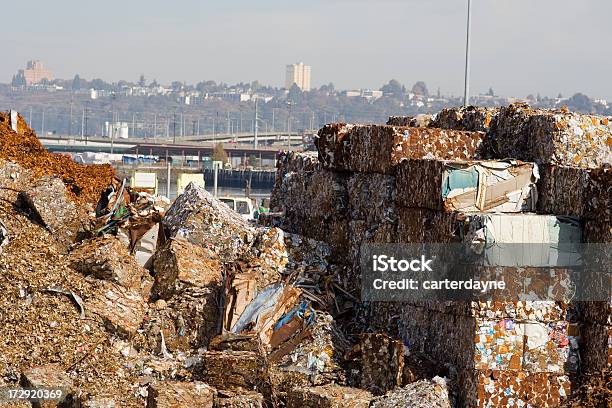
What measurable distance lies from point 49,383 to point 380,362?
2522 mm

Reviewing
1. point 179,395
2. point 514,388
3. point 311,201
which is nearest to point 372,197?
point 311,201

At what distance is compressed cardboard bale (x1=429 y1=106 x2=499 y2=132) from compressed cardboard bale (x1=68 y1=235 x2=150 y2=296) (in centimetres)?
320

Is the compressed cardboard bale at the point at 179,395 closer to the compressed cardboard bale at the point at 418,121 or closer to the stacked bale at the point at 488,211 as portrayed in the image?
the stacked bale at the point at 488,211

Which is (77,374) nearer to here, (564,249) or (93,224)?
(93,224)

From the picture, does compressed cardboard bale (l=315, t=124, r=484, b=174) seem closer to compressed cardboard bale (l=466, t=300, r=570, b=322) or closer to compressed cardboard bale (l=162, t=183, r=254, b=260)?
compressed cardboard bale (l=162, t=183, r=254, b=260)

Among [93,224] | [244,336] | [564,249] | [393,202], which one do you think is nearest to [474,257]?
[564,249]

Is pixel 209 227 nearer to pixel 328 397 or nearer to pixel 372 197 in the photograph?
pixel 372 197

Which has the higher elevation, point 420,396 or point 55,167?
point 55,167

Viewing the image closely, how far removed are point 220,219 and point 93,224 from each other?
4.16 feet

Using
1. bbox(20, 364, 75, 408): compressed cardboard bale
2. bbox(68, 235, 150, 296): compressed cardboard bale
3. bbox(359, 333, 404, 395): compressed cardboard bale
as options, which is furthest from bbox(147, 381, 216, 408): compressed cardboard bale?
bbox(68, 235, 150, 296): compressed cardboard bale

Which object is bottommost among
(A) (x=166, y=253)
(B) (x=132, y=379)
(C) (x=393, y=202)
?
(B) (x=132, y=379)

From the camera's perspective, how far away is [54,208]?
9.45 meters

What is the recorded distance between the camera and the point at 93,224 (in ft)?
31.6

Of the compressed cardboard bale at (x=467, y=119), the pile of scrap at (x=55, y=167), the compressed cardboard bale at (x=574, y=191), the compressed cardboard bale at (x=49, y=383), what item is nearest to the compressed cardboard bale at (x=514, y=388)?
the compressed cardboard bale at (x=574, y=191)
